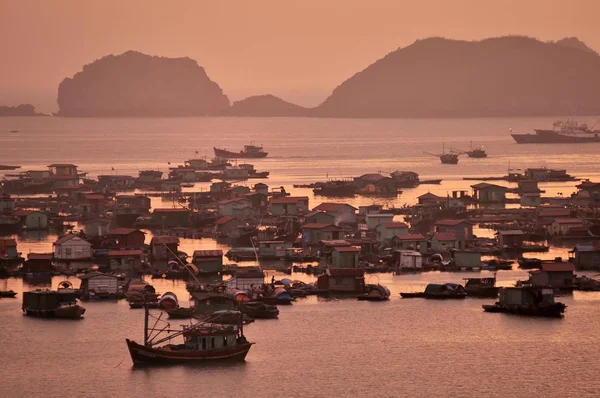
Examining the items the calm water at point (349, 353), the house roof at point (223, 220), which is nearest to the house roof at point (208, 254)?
the calm water at point (349, 353)

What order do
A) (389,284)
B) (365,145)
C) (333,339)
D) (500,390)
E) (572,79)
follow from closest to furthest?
(500,390) < (333,339) < (389,284) < (365,145) < (572,79)

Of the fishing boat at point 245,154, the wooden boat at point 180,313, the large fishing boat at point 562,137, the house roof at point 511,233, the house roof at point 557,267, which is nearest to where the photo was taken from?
the wooden boat at point 180,313

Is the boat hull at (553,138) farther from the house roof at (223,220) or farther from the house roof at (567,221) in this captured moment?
the house roof at (223,220)

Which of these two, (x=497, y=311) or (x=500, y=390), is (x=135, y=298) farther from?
(x=500, y=390)

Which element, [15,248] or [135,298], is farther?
[15,248]

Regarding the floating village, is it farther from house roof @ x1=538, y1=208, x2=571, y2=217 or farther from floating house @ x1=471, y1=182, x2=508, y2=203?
house roof @ x1=538, y1=208, x2=571, y2=217

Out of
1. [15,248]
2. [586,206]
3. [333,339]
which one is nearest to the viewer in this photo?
[333,339]

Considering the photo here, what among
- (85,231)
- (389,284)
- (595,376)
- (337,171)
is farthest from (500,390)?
(337,171)
